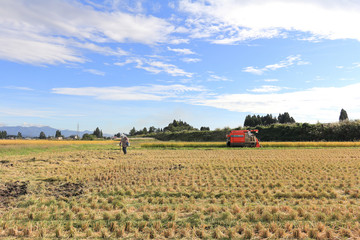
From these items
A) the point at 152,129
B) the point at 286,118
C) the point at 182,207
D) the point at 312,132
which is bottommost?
the point at 182,207

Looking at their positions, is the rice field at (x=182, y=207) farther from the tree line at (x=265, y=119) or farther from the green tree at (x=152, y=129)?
the green tree at (x=152, y=129)

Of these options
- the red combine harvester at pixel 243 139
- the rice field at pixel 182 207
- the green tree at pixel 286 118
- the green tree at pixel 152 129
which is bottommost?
the rice field at pixel 182 207

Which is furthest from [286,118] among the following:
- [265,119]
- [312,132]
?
[312,132]

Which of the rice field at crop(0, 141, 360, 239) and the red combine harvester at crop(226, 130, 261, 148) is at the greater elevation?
the red combine harvester at crop(226, 130, 261, 148)

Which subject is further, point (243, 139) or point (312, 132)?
point (312, 132)

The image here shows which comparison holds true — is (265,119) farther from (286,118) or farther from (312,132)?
(312,132)

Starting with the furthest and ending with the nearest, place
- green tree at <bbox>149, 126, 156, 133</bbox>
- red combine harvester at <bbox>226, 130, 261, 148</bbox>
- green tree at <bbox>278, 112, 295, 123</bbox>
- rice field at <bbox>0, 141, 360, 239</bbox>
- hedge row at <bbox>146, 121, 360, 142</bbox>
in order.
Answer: green tree at <bbox>149, 126, 156, 133</bbox>
green tree at <bbox>278, 112, 295, 123</bbox>
hedge row at <bbox>146, 121, 360, 142</bbox>
red combine harvester at <bbox>226, 130, 261, 148</bbox>
rice field at <bbox>0, 141, 360, 239</bbox>

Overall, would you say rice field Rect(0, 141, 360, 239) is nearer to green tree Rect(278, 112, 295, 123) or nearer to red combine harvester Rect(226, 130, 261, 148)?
red combine harvester Rect(226, 130, 261, 148)

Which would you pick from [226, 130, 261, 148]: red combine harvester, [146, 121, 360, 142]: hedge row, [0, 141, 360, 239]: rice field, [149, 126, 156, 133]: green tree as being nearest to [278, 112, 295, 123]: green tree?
[146, 121, 360, 142]: hedge row

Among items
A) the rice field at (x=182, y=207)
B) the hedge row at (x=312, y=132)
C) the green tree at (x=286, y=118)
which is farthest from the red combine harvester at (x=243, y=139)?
the green tree at (x=286, y=118)

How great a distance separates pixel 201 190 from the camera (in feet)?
31.7

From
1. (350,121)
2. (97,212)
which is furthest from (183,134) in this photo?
(97,212)

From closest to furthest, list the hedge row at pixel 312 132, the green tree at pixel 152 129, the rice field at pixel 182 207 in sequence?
the rice field at pixel 182 207 < the hedge row at pixel 312 132 < the green tree at pixel 152 129

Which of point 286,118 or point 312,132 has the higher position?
point 286,118
